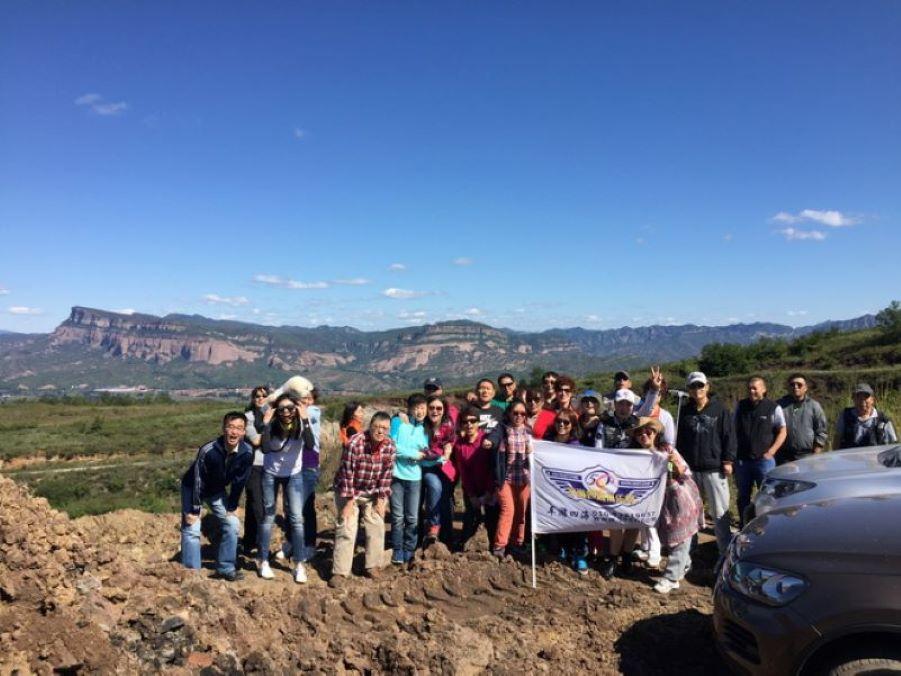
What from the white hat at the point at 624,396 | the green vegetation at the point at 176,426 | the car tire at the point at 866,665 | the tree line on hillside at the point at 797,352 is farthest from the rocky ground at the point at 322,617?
the tree line on hillside at the point at 797,352

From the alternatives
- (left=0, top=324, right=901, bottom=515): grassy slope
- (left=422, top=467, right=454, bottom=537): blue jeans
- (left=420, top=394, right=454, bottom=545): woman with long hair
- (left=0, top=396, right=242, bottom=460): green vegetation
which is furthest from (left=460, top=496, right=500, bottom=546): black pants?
(left=0, top=396, right=242, bottom=460): green vegetation

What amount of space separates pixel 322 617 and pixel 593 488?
9.59ft

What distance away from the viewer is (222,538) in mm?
5980

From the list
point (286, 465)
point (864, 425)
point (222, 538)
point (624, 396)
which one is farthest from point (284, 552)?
point (864, 425)

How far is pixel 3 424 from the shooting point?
59781mm

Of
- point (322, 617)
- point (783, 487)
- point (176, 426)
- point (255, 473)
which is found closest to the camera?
point (322, 617)

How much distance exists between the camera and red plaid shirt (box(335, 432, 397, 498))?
629cm

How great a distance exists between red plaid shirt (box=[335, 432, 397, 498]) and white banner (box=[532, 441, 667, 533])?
1.58m

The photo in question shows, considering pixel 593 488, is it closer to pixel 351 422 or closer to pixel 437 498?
pixel 437 498

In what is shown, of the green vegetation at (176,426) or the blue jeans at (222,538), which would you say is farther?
the green vegetation at (176,426)

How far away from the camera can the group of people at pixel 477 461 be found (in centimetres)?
602

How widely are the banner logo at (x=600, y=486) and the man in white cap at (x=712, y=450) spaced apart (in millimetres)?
614

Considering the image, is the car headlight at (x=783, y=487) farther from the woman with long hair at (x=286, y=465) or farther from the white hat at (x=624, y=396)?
the woman with long hair at (x=286, y=465)

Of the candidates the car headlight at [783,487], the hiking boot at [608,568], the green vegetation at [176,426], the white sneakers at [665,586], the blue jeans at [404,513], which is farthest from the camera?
the green vegetation at [176,426]
